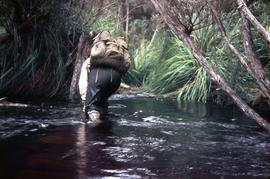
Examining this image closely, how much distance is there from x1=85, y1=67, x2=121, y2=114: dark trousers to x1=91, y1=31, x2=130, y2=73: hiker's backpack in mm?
94

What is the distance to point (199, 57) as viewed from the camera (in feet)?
15.0

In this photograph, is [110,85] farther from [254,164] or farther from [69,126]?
[254,164]

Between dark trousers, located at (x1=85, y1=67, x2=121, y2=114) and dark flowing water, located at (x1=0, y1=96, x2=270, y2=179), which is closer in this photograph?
dark flowing water, located at (x1=0, y1=96, x2=270, y2=179)

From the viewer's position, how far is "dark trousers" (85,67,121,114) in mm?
5547

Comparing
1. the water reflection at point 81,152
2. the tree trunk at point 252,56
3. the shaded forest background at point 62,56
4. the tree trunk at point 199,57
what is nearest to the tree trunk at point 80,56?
the shaded forest background at point 62,56

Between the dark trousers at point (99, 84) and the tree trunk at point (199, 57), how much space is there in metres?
1.15

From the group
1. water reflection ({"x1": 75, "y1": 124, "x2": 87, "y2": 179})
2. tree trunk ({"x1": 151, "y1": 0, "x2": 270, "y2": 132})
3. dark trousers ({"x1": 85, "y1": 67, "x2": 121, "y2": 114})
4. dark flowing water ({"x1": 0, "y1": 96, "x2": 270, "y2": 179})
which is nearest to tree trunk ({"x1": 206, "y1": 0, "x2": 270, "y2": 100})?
tree trunk ({"x1": 151, "y1": 0, "x2": 270, "y2": 132})

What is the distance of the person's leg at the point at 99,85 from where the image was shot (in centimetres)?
555

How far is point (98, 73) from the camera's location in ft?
18.2

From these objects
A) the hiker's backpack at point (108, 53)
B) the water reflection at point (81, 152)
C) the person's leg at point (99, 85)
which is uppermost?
the hiker's backpack at point (108, 53)

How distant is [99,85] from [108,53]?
0.46m

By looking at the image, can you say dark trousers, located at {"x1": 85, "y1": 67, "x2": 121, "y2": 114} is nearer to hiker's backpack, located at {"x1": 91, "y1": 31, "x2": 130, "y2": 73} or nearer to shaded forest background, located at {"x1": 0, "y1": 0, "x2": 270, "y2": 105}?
hiker's backpack, located at {"x1": 91, "y1": 31, "x2": 130, "y2": 73}

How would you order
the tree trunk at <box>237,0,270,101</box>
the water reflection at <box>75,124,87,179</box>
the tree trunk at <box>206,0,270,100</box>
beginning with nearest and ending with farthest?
1. the water reflection at <box>75,124,87,179</box>
2. the tree trunk at <box>237,0,270,101</box>
3. the tree trunk at <box>206,0,270,100</box>

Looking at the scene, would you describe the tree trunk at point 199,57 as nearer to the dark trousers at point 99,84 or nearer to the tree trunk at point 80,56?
the dark trousers at point 99,84
